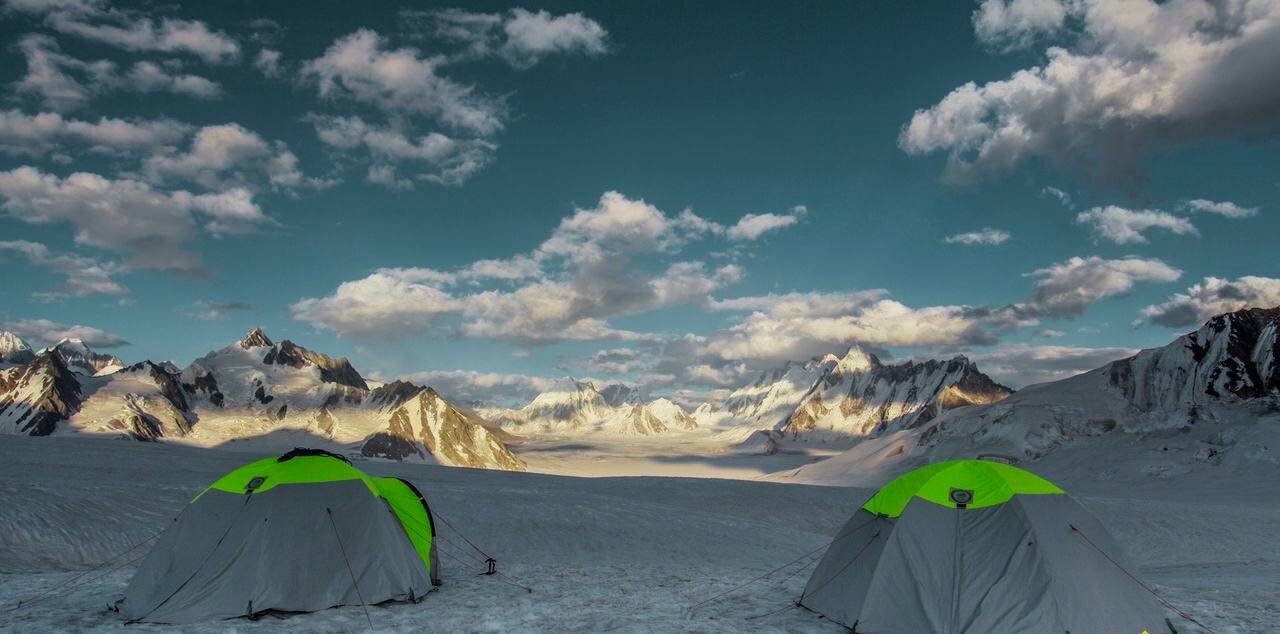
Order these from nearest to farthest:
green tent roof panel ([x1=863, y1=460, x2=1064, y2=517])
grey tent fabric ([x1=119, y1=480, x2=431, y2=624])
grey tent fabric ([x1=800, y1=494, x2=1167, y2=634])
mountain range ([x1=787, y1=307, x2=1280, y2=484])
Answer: grey tent fabric ([x1=800, y1=494, x2=1167, y2=634])
green tent roof panel ([x1=863, y1=460, x2=1064, y2=517])
grey tent fabric ([x1=119, y1=480, x2=431, y2=624])
mountain range ([x1=787, y1=307, x2=1280, y2=484])

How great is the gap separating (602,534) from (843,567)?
12929 mm

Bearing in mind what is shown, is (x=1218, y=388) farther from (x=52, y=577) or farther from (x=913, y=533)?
(x=52, y=577)

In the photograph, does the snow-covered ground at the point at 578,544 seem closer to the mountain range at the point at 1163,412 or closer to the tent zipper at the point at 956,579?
the tent zipper at the point at 956,579

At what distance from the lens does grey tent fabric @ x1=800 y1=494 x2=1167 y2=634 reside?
10922 millimetres

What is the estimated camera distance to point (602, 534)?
24703 millimetres

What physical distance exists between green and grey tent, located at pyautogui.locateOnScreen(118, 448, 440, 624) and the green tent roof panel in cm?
960

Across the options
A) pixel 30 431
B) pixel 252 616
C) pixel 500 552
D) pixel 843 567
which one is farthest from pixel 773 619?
pixel 30 431

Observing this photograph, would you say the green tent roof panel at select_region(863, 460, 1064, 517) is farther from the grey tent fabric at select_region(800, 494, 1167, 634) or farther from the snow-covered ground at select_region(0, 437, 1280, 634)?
the snow-covered ground at select_region(0, 437, 1280, 634)

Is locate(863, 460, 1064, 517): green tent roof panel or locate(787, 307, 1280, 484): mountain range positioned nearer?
locate(863, 460, 1064, 517): green tent roof panel

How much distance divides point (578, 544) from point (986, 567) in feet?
46.9

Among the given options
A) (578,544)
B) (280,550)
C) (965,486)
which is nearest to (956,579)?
(965,486)

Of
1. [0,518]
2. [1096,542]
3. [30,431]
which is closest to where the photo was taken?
[1096,542]

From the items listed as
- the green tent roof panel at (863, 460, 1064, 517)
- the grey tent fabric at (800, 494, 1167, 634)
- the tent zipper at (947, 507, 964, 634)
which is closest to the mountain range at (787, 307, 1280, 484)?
the grey tent fabric at (800, 494, 1167, 634)

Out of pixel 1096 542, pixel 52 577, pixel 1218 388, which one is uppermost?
pixel 1218 388
